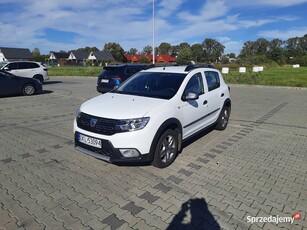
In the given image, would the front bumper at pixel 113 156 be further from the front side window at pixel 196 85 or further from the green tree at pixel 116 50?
the green tree at pixel 116 50

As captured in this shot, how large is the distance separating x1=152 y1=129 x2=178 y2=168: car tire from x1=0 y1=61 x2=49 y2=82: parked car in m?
15.3

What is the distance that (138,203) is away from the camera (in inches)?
130

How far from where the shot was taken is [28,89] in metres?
12.7

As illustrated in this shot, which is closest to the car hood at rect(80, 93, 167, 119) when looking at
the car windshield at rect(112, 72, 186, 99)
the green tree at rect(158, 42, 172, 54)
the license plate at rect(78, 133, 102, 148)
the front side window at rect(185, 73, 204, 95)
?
the car windshield at rect(112, 72, 186, 99)

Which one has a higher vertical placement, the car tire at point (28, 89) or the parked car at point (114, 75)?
the parked car at point (114, 75)

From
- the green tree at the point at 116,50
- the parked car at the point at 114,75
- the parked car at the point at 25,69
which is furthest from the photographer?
the green tree at the point at 116,50

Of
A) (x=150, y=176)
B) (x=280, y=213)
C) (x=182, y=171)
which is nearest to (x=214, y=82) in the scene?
(x=182, y=171)

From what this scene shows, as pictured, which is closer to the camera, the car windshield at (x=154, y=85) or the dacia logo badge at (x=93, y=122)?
the dacia logo badge at (x=93, y=122)

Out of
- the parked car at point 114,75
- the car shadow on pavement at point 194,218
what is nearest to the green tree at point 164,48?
the parked car at point 114,75

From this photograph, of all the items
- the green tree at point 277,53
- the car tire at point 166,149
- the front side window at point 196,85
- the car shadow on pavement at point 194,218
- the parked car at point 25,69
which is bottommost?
the car shadow on pavement at point 194,218

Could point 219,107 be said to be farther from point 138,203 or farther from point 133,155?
point 138,203

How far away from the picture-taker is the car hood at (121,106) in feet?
12.5

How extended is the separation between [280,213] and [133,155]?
2106 mm

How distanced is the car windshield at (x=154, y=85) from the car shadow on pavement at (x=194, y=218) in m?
1.90
